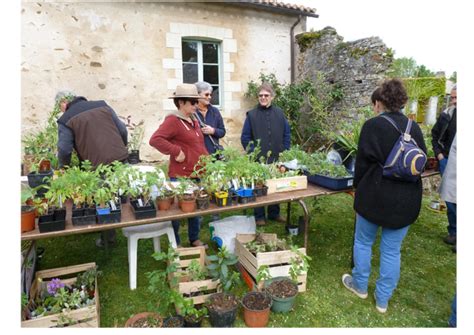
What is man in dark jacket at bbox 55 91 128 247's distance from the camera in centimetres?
294

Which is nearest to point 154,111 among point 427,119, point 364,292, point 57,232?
point 57,232

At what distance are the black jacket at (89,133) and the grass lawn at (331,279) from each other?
3.87ft

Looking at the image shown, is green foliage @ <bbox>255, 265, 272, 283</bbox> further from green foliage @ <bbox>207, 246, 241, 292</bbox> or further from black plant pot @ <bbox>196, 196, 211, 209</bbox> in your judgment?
black plant pot @ <bbox>196, 196, 211, 209</bbox>

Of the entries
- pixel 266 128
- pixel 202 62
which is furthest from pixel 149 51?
pixel 266 128

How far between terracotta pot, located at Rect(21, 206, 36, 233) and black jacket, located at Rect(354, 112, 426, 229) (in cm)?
243

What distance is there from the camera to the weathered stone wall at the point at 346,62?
6258mm

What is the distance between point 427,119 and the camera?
6.93 metres

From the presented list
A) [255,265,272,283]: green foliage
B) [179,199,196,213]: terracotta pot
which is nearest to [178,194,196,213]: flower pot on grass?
[179,199,196,213]: terracotta pot

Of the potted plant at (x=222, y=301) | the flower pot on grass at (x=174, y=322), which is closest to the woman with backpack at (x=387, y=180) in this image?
the potted plant at (x=222, y=301)

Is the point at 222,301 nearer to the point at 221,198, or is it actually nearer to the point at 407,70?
the point at 221,198

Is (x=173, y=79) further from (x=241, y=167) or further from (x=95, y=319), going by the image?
(x=95, y=319)

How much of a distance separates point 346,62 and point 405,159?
17.5 ft

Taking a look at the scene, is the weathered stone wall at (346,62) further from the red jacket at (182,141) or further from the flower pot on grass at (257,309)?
the flower pot on grass at (257,309)

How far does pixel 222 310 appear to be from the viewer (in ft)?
7.53
